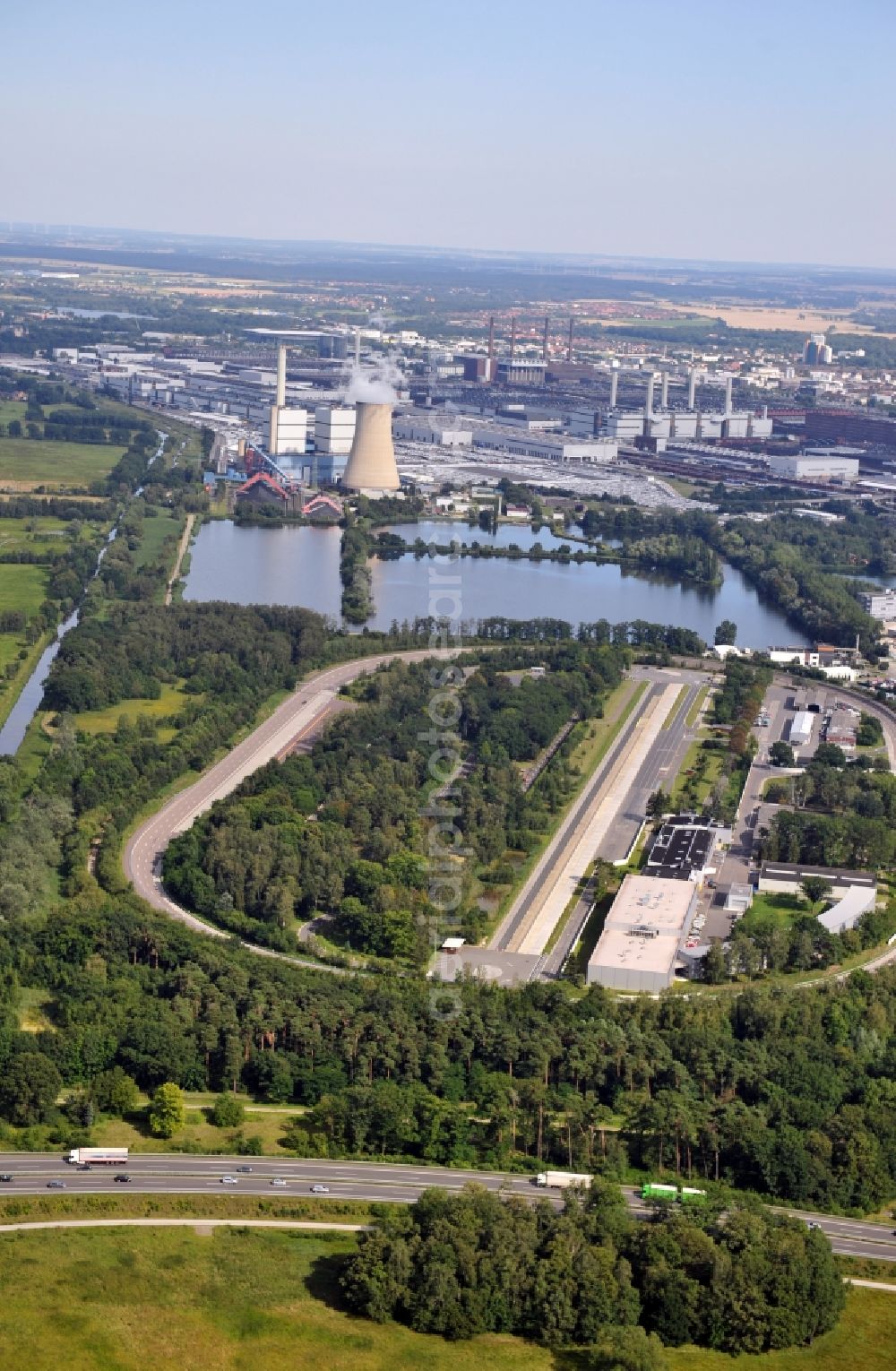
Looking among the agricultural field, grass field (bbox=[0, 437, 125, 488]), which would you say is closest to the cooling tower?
grass field (bbox=[0, 437, 125, 488])

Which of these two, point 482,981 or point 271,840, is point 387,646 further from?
point 482,981

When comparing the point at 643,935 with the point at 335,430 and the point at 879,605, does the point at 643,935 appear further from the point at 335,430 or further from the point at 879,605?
the point at 335,430

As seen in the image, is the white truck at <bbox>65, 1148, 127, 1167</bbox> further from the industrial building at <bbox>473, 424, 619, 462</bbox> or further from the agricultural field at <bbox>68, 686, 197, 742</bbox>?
the industrial building at <bbox>473, 424, 619, 462</bbox>

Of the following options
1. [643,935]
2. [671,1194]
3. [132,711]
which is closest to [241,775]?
[132,711]

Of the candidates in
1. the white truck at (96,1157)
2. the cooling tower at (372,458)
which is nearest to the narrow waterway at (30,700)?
the white truck at (96,1157)

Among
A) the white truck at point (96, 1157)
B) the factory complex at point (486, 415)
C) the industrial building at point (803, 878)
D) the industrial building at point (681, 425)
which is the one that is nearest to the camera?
the white truck at point (96, 1157)

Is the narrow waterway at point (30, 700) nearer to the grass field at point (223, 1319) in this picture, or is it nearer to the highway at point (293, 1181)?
the highway at point (293, 1181)

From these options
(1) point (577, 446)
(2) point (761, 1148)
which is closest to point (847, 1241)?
(2) point (761, 1148)
